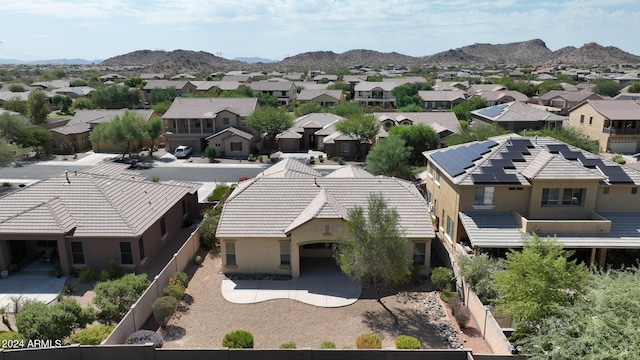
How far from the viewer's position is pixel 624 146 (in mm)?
58156

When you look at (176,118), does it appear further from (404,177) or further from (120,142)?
(404,177)

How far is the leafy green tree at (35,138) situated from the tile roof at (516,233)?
183ft

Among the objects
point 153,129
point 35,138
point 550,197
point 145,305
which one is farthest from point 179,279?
point 35,138

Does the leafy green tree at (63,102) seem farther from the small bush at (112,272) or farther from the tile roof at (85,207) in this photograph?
the small bush at (112,272)

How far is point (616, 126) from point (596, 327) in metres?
54.1

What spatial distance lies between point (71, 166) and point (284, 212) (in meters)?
39.3

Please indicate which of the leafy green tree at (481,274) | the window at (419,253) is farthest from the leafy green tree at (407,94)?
the leafy green tree at (481,274)

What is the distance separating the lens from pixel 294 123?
65.6 meters

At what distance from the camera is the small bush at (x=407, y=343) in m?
18.2

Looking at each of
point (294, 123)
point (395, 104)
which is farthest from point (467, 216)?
point (395, 104)

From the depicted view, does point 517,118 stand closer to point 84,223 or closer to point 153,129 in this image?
point 153,129

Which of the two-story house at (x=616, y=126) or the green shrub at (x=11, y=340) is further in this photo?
the two-story house at (x=616, y=126)

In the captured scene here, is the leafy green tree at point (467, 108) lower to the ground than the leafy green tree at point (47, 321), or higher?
higher

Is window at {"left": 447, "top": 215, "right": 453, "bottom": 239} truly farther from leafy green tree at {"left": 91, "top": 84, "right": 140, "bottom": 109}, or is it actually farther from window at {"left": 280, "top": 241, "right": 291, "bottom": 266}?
leafy green tree at {"left": 91, "top": 84, "right": 140, "bottom": 109}
